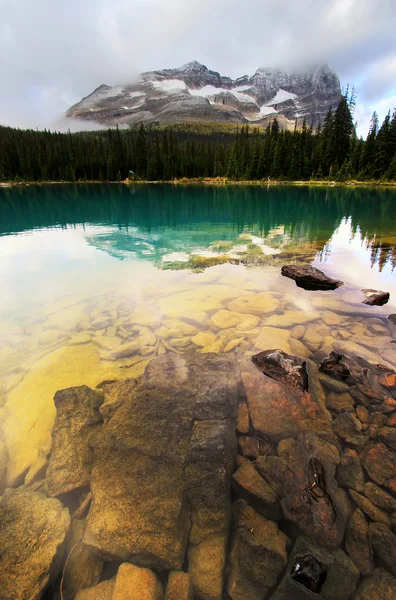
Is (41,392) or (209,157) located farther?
(209,157)

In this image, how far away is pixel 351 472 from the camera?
402 centimetres

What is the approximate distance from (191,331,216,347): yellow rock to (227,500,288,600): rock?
416cm

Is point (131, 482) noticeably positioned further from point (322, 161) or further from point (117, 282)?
point (322, 161)

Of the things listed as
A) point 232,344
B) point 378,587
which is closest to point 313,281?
point 232,344

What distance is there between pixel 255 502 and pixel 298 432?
137 centimetres

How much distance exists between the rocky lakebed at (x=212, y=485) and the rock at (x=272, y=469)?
2 centimetres

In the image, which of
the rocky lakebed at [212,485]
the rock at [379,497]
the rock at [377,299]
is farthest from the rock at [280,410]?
the rock at [377,299]

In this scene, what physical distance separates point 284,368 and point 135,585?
13.4ft

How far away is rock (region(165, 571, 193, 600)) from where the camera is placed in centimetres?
299

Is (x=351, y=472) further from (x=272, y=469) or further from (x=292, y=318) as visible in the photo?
(x=292, y=318)

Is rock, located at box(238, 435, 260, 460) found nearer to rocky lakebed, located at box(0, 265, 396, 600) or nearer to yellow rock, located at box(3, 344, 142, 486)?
rocky lakebed, located at box(0, 265, 396, 600)

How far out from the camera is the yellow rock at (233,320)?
8.27 meters

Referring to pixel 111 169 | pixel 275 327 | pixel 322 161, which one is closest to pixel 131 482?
pixel 275 327

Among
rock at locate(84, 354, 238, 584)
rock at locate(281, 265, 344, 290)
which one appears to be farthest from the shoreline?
rock at locate(84, 354, 238, 584)
